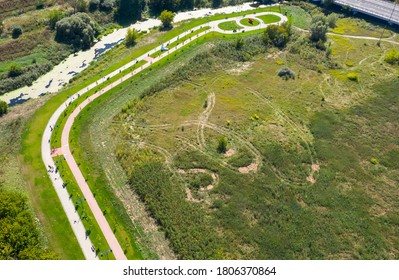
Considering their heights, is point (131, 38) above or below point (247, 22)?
above

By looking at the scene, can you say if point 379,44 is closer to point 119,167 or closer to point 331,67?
point 331,67

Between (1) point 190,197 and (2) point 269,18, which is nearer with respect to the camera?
(1) point 190,197

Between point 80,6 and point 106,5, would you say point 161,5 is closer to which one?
point 106,5

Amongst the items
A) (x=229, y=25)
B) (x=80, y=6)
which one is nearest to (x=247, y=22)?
(x=229, y=25)

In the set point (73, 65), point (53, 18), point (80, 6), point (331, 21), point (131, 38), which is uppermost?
point (80, 6)

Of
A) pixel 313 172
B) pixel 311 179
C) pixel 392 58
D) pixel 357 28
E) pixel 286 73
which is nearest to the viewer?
pixel 311 179

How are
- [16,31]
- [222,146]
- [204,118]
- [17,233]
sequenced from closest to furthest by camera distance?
[17,233]
[222,146]
[204,118]
[16,31]
